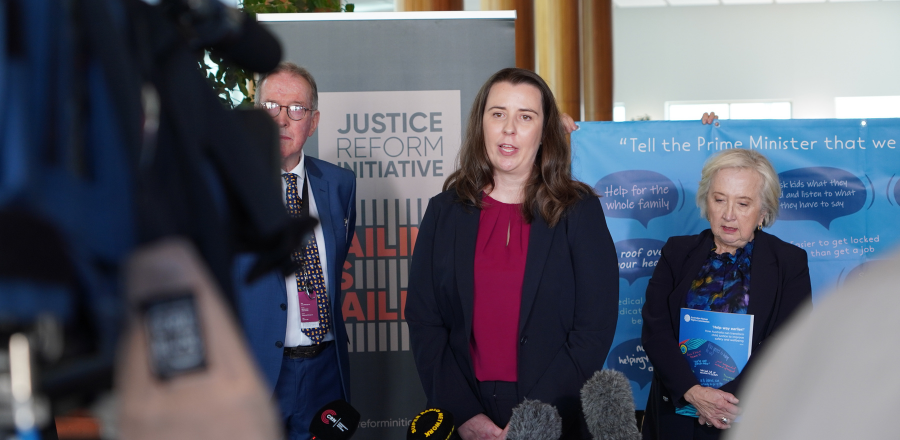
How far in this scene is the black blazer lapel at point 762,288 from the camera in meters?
2.44

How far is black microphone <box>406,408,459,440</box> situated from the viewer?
1558 millimetres

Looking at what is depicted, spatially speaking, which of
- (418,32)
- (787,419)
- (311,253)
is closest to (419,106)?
(418,32)

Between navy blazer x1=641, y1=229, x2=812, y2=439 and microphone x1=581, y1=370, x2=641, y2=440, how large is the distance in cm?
107

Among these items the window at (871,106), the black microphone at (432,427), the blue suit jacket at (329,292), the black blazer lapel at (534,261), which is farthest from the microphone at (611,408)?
the window at (871,106)

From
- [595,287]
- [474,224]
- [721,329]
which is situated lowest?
[721,329]

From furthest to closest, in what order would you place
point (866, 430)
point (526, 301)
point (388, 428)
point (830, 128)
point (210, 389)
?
point (830, 128) → point (388, 428) → point (526, 301) → point (210, 389) → point (866, 430)

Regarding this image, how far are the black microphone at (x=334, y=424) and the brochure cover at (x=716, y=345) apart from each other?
1342 mm

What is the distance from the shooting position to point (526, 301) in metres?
2.13

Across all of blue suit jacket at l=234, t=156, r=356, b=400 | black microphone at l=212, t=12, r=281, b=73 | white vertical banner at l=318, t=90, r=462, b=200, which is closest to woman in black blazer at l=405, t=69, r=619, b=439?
blue suit jacket at l=234, t=156, r=356, b=400

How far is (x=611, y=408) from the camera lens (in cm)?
146

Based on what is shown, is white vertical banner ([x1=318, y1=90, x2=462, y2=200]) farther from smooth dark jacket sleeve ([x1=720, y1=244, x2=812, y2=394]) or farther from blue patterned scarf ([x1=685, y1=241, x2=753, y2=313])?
smooth dark jacket sleeve ([x1=720, y1=244, x2=812, y2=394])

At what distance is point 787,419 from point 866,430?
0.04 metres

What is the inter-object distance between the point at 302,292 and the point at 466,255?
59 cm

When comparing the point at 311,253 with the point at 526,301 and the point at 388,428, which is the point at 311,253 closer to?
the point at 526,301
